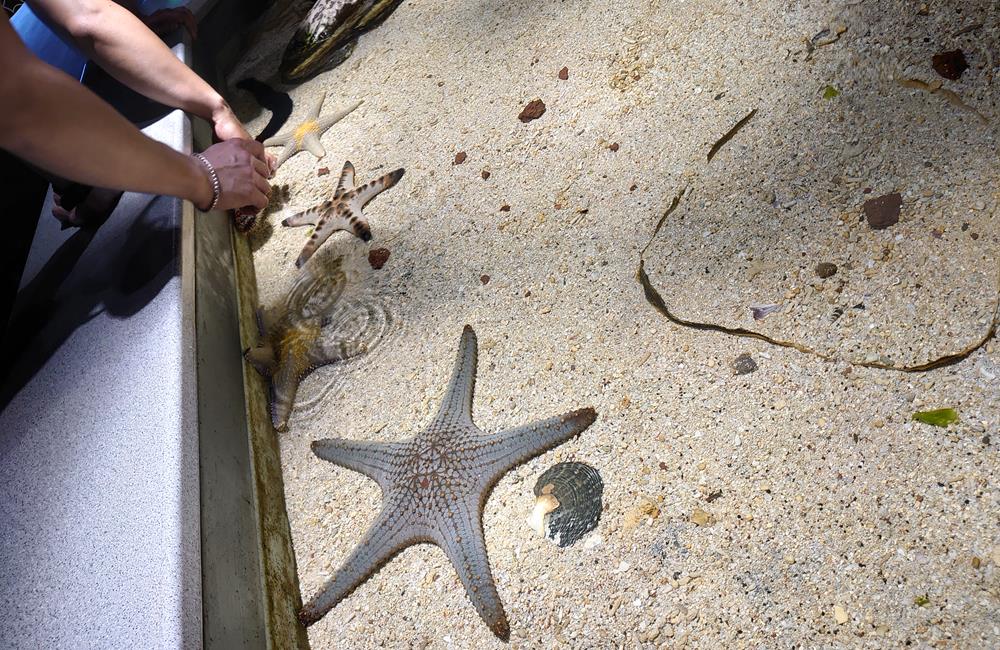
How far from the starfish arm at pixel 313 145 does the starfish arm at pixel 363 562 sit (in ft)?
6.15

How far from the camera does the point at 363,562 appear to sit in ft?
6.33

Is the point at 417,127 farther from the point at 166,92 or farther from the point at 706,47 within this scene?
the point at 706,47

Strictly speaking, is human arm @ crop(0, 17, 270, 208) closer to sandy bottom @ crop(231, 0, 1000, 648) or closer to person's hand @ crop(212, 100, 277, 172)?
person's hand @ crop(212, 100, 277, 172)

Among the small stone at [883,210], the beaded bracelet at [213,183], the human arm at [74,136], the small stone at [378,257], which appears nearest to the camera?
the human arm at [74,136]

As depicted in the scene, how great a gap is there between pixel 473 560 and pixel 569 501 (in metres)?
0.30

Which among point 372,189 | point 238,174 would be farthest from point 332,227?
point 238,174

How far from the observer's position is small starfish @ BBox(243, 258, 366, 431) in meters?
2.44

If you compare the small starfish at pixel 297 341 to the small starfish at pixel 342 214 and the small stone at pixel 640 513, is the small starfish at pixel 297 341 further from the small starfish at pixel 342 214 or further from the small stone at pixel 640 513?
the small stone at pixel 640 513

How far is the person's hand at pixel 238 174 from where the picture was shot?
2.44 m

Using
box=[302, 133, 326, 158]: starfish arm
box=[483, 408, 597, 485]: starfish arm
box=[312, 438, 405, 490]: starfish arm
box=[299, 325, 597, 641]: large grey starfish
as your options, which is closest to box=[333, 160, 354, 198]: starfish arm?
box=[302, 133, 326, 158]: starfish arm

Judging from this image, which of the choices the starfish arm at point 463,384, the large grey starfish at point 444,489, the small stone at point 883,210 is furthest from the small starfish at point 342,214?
the small stone at point 883,210

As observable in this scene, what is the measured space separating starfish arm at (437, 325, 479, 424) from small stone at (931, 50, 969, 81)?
1.68 metres

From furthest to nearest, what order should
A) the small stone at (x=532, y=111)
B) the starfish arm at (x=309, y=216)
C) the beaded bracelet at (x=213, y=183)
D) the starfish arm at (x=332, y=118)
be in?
1. the starfish arm at (x=332, y=118)
2. the starfish arm at (x=309, y=216)
3. the small stone at (x=532, y=111)
4. the beaded bracelet at (x=213, y=183)

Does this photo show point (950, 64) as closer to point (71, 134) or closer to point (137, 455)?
point (71, 134)
